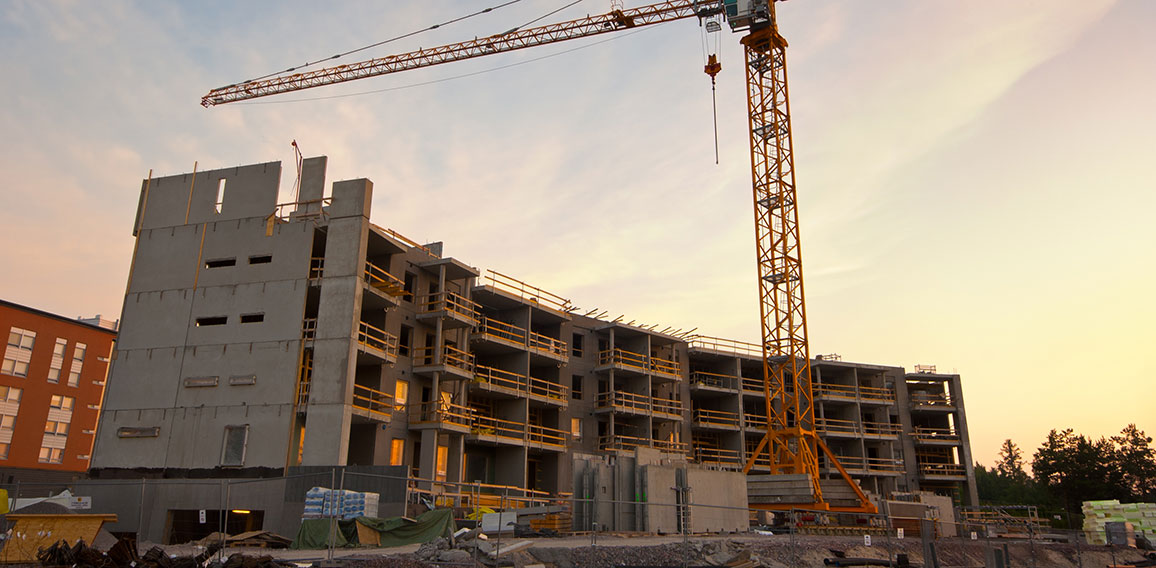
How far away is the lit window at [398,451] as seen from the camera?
4044 centimetres

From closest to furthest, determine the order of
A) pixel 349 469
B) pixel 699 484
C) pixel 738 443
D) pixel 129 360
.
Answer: pixel 349 469
pixel 699 484
pixel 129 360
pixel 738 443

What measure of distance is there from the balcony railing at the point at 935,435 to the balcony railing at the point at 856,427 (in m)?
1.72

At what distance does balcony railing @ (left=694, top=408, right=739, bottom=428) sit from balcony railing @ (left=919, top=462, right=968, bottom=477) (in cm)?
1852

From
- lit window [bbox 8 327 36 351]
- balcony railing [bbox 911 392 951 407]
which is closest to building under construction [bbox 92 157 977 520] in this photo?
lit window [bbox 8 327 36 351]

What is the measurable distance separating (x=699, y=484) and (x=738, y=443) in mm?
27690

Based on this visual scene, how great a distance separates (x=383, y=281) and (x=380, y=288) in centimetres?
39

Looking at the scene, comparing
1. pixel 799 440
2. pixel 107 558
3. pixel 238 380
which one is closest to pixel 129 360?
pixel 238 380

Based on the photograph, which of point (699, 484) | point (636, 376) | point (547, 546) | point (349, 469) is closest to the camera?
point (547, 546)

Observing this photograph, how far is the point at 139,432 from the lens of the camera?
3769cm

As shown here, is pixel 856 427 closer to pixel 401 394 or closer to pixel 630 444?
pixel 630 444

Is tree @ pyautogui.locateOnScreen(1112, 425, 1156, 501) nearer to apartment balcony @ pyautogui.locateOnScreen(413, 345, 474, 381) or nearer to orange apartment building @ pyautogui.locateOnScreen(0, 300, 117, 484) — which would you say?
apartment balcony @ pyautogui.locateOnScreen(413, 345, 474, 381)

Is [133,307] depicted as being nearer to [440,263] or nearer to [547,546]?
[440,263]

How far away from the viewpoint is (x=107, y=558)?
16953 millimetres

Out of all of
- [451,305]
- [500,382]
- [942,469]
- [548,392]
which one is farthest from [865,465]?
[451,305]
